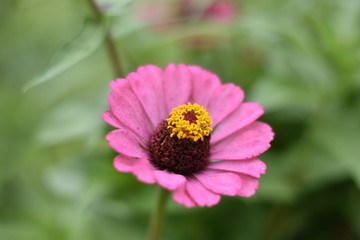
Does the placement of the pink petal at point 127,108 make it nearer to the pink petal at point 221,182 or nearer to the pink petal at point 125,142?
the pink petal at point 125,142

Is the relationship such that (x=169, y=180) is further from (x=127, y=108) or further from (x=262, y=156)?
(x=262, y=156)

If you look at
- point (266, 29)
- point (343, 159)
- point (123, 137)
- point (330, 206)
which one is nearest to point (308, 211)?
point (330, 206)

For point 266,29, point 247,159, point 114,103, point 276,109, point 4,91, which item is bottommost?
point 247,159

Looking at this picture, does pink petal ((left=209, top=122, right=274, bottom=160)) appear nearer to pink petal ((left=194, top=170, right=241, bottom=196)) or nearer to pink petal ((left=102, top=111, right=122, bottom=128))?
pink petal ((left=194, top=170, right=241, bottom=196))

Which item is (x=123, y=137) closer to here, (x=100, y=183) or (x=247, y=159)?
(x=247, y=159)

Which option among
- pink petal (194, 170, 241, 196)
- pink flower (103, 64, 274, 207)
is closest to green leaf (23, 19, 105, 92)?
pink flower (103, 64, 274, 207)

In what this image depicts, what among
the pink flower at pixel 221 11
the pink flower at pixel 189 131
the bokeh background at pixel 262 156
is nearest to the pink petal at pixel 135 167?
the pink flower at pixel 189 131
